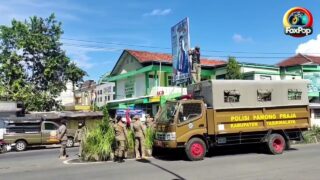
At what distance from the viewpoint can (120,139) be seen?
16.5 metres

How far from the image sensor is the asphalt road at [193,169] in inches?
480

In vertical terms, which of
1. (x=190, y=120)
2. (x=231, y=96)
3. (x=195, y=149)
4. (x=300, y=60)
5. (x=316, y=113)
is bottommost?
(x=195, y=149)

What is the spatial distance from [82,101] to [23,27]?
117ft

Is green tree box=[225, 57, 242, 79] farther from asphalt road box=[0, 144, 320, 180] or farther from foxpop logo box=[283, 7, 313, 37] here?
asphalt road box=[0, 144, 320, 180]

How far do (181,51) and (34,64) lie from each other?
17.1 meters

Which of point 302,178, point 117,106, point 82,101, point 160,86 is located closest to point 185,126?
point 302,178

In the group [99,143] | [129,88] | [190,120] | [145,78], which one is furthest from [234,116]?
[129,88]

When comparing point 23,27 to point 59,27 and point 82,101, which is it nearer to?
point 59,27

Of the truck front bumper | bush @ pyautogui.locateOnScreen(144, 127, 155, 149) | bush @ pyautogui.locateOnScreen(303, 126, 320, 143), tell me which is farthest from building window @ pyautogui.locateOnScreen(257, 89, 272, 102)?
bush @ pyautogui.locateOnScreen(303, 126, 320, 143)

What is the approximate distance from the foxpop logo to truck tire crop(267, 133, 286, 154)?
5147 mm

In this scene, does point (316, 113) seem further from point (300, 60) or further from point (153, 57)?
point (153, 57)

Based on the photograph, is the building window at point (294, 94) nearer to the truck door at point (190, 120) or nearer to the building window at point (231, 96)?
the building window at point (231, 96)

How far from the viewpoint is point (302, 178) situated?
11.4 m

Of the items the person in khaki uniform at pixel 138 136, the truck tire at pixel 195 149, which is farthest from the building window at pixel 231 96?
the person in khaki uniform at pixel 138 136
